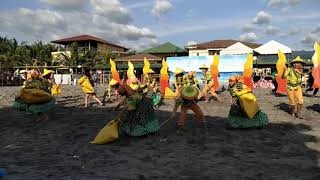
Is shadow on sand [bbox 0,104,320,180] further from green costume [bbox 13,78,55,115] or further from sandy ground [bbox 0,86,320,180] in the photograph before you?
green costume [bbox 13,78,55,115]

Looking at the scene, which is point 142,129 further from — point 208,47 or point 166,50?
point 208,47

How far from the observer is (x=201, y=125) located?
9.29 m

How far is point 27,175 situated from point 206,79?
10080mm

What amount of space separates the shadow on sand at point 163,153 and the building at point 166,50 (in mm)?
37316

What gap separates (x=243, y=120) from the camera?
28.8 feet

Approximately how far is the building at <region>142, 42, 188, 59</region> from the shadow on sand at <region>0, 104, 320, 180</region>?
122 ft

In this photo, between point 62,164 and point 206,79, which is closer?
point 62,164

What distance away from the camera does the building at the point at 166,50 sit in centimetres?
4691

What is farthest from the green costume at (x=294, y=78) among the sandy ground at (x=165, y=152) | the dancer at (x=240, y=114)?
the dancer at (x=240, y=114)

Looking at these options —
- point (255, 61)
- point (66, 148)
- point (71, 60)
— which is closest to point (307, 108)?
point (66, 148)

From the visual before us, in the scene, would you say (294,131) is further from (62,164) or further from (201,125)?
(62,164)

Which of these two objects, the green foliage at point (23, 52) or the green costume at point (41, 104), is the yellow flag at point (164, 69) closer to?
the green costume at point (41, 104)

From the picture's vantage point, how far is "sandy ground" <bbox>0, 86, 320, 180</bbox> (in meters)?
5.81

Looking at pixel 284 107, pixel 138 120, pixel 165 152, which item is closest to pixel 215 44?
pixel 284 107
